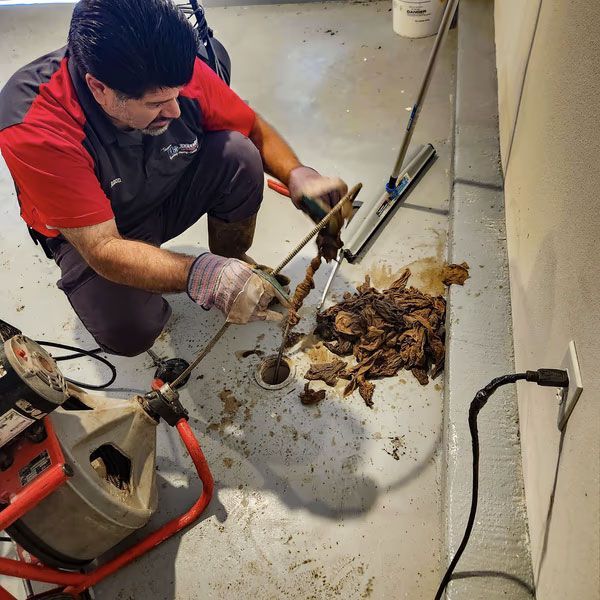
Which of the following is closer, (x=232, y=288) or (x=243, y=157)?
(x=232, y=288)

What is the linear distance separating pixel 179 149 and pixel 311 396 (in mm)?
866

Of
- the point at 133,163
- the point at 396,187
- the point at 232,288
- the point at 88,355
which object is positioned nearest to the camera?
the point at 232,288

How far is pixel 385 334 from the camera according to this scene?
1736 mm

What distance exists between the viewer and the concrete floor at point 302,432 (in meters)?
1.36

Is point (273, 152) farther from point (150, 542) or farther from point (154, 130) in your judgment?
point (150, 542)

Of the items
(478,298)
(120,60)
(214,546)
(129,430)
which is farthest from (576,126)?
(214,546)

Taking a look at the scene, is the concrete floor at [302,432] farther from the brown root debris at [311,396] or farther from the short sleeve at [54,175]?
the short sleeve at [54,175]

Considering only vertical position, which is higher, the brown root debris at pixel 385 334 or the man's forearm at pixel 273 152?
the man's forearm at pixel 273 152

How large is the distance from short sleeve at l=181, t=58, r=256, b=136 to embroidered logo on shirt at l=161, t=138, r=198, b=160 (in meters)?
0.12

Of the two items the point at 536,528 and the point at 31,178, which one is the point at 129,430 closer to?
the point at 31,178

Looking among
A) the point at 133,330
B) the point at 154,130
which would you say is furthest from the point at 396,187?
the point at 133,330

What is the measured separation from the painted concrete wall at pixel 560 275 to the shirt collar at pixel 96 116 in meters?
1.09

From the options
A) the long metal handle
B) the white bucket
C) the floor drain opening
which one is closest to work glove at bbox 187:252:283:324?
the floor drain opening

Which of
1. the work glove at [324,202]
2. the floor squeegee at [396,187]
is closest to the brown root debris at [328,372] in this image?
the floor squeegee at [396,187]
